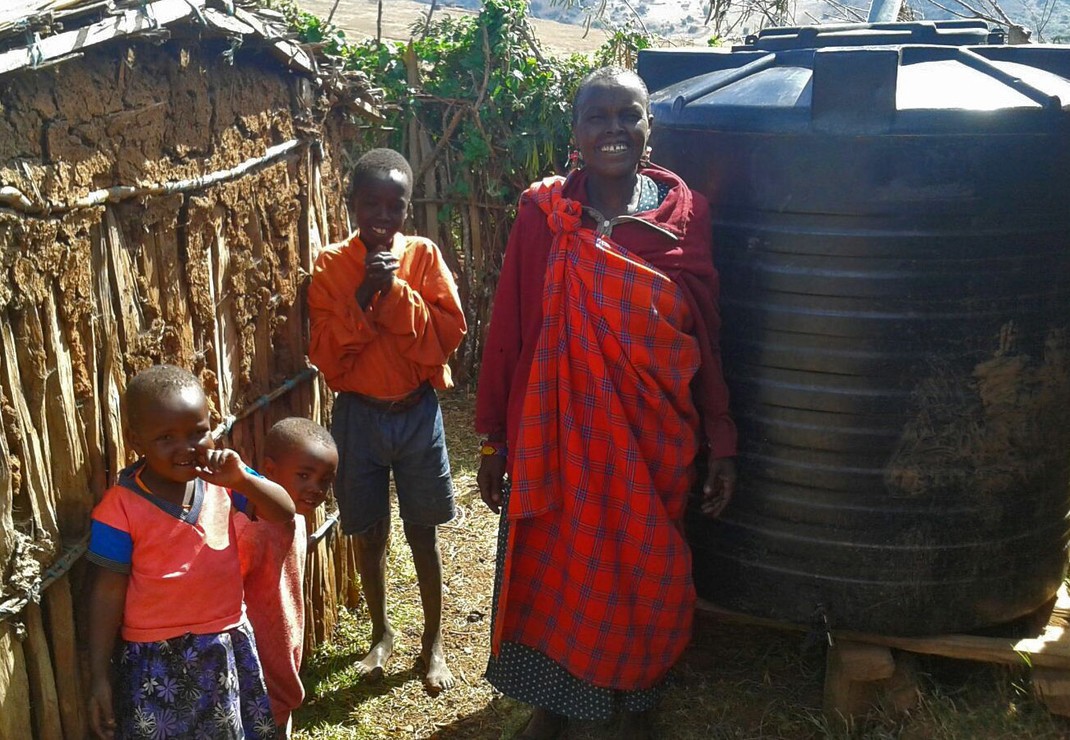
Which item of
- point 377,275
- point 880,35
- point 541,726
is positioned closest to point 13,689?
point 377,275

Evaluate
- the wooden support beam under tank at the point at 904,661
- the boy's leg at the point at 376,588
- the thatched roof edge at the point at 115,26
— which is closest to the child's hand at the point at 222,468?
the thatched roof edge at the point at 115,26

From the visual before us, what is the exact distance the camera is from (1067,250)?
305 cm

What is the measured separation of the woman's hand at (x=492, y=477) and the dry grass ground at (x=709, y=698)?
845mm

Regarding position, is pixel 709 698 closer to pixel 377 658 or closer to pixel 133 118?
pixel 377 658

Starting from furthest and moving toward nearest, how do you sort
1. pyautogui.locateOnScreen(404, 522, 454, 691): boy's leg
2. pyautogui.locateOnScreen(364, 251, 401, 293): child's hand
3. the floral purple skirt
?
pyautogui.locateOnScreen(404, 522, 454, 691): boy's leg < pyautogui.locateOnScreen(364, 251, 401, 293): child's hand < the floral purple skirt

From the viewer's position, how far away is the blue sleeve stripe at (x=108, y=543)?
7.79ft

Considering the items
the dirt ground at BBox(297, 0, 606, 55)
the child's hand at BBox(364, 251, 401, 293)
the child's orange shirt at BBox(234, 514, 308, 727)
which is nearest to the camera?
the child's orange shirt at BBox(234, 514, 308, 727)

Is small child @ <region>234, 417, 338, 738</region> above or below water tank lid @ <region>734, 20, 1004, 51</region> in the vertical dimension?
below

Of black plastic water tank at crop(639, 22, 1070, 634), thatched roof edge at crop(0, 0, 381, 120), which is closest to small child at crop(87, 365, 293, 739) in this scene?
thatched roof edge at crop(0, 0, 381, 120)

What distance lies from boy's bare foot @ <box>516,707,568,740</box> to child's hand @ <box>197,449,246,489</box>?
1469 millimetres

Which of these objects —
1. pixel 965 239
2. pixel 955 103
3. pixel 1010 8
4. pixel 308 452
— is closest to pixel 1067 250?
pixel 965 239

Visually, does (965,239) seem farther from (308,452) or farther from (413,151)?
(413,151)

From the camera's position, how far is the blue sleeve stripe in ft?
7.79

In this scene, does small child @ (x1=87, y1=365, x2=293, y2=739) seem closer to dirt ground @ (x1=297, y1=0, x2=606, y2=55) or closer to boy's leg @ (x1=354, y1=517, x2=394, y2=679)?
boy's leg @ (x1=354, y1=517, x2=394, y2=679)
